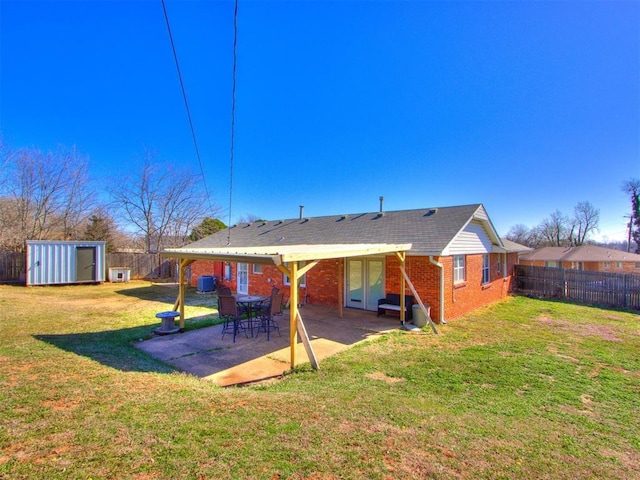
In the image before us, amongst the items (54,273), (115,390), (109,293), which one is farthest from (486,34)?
(54,273)

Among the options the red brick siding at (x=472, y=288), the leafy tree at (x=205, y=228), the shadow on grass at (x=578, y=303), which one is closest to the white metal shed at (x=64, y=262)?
the leafy tree at (x=205, y=228)

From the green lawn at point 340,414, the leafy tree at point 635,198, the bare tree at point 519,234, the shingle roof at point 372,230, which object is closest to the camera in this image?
the green lawn at point 340,414

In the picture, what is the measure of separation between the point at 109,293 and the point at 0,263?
26.2ft

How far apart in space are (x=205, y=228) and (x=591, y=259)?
39.5m

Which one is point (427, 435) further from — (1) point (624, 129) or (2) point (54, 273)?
(2) point (54, 273)

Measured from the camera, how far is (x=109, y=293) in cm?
1544

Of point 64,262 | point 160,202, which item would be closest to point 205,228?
point 160,202

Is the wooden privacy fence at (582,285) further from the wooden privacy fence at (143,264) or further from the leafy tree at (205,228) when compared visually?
the leafy tree at (205,228)

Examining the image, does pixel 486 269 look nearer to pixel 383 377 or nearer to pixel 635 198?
pixel 383 377

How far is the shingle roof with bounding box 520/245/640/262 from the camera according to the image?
31.1 metres

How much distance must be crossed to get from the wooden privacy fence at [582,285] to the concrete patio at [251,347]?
10550 mm

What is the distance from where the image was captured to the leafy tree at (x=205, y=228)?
1120 inches

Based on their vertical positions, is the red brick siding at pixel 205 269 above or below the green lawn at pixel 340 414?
above

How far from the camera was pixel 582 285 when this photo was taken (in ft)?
45.7
